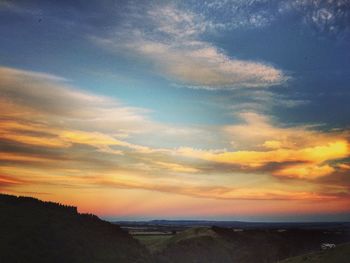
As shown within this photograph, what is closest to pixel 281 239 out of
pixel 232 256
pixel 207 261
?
pixel 232 256

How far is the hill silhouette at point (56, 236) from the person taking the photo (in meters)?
59.3

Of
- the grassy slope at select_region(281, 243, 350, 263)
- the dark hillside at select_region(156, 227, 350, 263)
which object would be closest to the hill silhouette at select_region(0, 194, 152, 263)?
the grassy slope at select_region(281, 243, 350, 263)

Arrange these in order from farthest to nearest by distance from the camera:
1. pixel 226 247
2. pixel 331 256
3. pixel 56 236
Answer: pixel 226 247
pixel 56 236
pixel 331 256

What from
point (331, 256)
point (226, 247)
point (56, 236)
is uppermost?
point (56, 236)

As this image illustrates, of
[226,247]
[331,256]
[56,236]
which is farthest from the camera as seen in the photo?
[226,247]

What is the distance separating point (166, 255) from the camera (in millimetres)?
133750

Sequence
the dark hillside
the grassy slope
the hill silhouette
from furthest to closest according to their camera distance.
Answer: the dark hillside → the grassy slope → the hill silhouette

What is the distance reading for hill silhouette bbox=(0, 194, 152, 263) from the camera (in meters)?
59.3

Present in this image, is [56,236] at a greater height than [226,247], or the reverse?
[56,236]

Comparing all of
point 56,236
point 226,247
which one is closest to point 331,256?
point 56,236

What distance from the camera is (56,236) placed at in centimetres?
6738

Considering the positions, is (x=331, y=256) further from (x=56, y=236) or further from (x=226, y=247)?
(x=226, y=247)

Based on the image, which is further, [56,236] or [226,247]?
[226,247]

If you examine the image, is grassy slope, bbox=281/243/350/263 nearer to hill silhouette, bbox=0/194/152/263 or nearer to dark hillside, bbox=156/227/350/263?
hill silhouette, bbox=0/194/152/263
